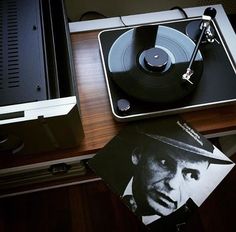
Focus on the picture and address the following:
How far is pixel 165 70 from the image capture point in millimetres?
666

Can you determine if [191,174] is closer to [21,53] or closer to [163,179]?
[163,179]

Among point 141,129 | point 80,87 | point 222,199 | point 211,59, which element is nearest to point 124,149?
point 141,129

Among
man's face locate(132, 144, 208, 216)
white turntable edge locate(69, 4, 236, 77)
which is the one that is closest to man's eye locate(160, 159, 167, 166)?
man's face locate(132, 144, 208, 216)

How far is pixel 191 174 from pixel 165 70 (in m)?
0.23

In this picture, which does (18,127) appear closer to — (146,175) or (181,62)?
(146,175)

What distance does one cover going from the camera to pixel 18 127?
0.49 meters

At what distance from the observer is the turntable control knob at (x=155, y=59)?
660mm

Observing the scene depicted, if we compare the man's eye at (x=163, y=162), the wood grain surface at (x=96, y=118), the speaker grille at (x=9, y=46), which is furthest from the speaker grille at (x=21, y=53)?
the man's eye at (x=163, y=162)

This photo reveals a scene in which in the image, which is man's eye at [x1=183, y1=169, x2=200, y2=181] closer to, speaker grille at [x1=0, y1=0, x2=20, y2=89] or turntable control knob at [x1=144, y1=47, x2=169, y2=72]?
turntable control knob at [x1=144, y1=47, x2=169, y2=72]

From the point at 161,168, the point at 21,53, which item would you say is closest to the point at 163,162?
the point at 161,168

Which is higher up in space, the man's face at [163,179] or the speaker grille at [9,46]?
the speaker grille at [9,46]

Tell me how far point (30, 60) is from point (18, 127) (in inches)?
6.4

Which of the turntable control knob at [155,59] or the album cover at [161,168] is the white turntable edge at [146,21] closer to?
the turntable control knob at [155,59]

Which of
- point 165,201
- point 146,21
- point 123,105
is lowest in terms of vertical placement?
point 165,201
